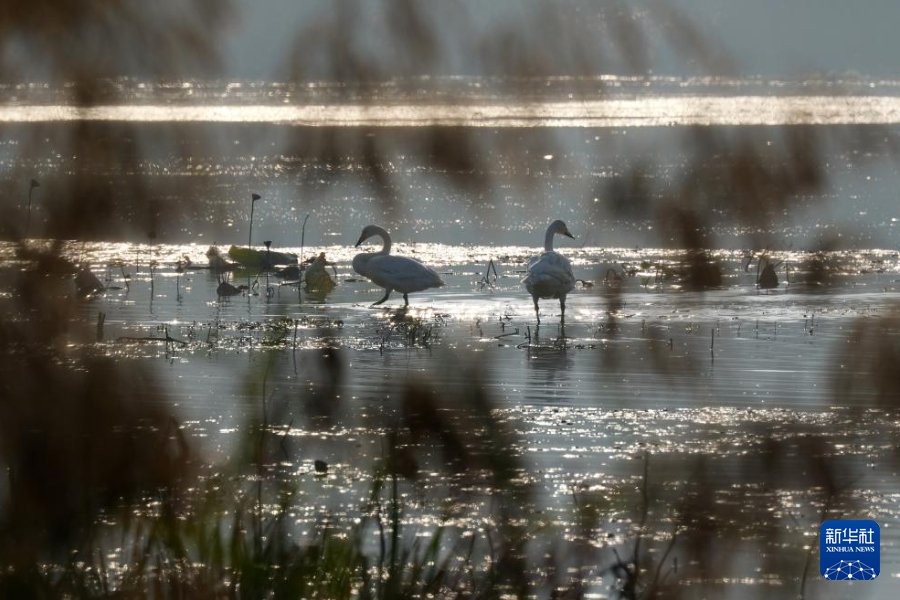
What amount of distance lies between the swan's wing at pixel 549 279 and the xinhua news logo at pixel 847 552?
688 centimetres

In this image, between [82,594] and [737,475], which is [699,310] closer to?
[737,475]

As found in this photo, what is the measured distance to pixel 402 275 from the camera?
40.9ft

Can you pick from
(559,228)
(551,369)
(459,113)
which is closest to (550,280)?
(559,228)

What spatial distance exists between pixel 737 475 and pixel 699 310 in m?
6.71

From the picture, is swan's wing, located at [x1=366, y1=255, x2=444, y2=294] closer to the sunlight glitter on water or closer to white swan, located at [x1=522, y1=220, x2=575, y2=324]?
→ white swan, located at [x1=522, y1=220, x2=575, y2=324]

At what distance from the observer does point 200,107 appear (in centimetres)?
214

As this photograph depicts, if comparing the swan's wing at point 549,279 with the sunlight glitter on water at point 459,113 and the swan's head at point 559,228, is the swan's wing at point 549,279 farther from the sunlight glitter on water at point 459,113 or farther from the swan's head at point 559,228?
the sunlight glitter on water at point 459,113

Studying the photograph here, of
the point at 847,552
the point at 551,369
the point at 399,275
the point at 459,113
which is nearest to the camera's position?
the point at 459,113

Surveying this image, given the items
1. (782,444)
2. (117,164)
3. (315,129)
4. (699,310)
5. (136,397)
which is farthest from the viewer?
(699,310)

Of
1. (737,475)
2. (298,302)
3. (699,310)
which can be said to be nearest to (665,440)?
(737,475)

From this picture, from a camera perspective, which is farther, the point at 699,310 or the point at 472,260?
the point at 472,260

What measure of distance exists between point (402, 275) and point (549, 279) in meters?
2.03

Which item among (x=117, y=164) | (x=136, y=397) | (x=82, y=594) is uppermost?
(x=117, y=164)

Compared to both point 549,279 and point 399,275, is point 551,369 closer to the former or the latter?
point 549,279
